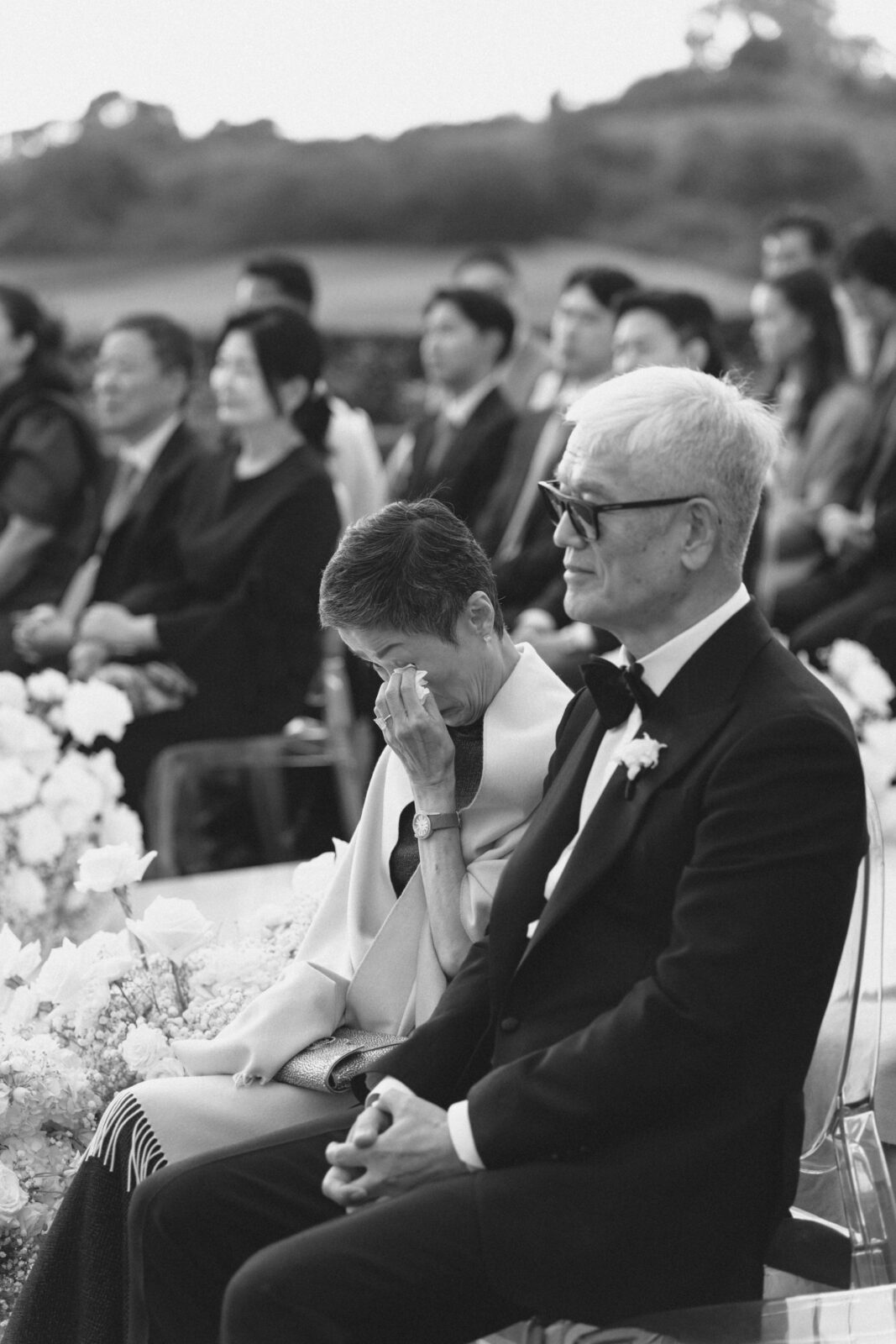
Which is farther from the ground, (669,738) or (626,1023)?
(669,738)

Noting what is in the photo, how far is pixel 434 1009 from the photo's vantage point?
252cm

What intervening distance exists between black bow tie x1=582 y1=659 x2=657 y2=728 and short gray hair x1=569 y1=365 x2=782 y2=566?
0.20 meters

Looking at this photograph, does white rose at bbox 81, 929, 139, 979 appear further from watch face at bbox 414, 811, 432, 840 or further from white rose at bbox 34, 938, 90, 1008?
watch face at bbox 414, 811, 432, 840

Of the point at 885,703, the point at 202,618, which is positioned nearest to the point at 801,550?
the point at 885,703

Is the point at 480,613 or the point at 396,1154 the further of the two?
the point at 480,613

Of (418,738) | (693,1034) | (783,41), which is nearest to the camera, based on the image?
(693,1034)

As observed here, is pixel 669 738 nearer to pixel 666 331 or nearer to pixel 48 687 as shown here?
pixel 48 687

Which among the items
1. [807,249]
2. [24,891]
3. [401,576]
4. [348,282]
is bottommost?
[24,891]

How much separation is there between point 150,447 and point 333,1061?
3998mm

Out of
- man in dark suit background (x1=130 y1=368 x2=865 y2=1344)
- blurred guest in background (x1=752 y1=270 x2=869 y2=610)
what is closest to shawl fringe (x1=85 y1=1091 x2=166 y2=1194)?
man in dark suit background (x1=130 y1=368 x2=865 y2=1344)

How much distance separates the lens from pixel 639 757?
2.29 metres

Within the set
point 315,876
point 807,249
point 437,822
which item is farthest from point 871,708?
point 807,249

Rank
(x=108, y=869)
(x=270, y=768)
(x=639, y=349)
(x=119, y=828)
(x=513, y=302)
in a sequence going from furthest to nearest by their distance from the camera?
(x=513, y=302), (x=270, y=768), (x=639, y=349), (x=119, y=828), (x=108, y=869)

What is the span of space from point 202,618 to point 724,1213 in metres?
3.91
